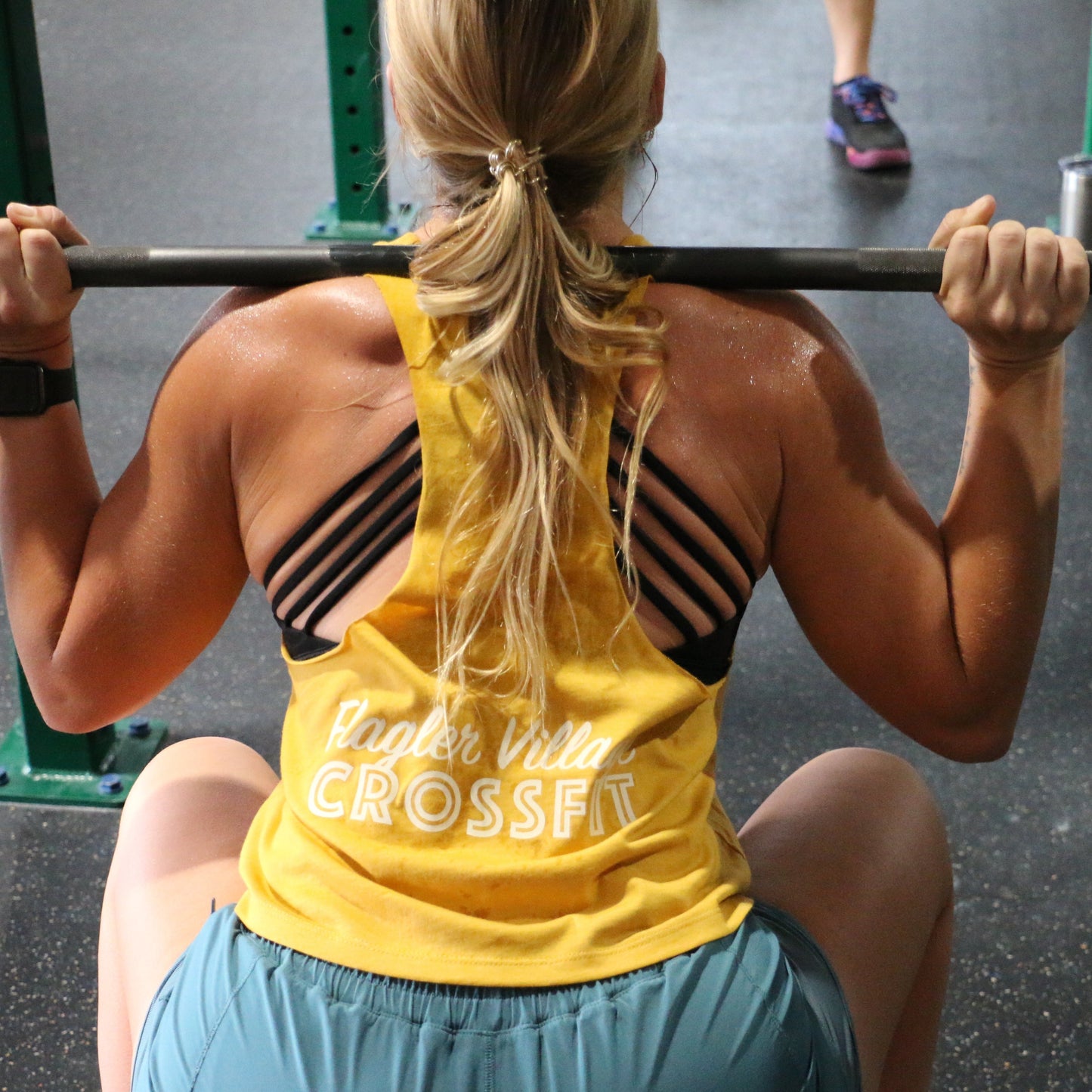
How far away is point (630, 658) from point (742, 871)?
7.0 inches

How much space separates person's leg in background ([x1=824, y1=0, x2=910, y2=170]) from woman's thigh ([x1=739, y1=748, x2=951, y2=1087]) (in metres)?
2.88

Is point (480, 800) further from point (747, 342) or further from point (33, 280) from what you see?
point (33, 280)

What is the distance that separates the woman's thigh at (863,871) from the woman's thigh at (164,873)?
0.39 m

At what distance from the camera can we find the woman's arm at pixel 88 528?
101 cm

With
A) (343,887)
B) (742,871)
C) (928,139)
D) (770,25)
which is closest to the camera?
(343,887)

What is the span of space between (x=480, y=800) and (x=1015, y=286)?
474 millimetres

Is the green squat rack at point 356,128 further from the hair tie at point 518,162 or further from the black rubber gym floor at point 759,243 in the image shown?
the hair tie at point 518,162

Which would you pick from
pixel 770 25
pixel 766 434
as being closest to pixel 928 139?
pixel 770 25

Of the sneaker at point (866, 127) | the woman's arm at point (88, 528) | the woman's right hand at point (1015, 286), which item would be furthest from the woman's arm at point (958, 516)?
the sneaker at point (866, 127)

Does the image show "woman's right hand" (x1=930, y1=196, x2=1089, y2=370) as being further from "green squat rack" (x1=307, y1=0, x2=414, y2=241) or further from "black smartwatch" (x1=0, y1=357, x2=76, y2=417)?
"green squat rack" (x1=307, y1=0, x2=414, y2=241)

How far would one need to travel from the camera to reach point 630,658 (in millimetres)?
926

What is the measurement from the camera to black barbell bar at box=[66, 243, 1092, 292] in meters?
1.00

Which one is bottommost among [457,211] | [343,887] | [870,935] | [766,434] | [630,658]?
[870,935]

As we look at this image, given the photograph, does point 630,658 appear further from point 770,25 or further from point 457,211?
point 770,25
